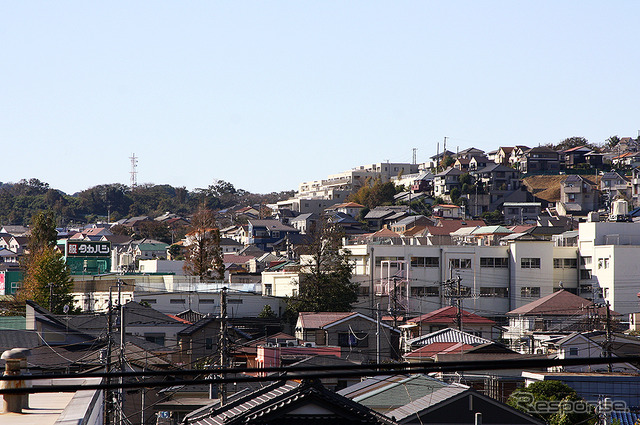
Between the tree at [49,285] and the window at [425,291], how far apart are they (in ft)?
63.3

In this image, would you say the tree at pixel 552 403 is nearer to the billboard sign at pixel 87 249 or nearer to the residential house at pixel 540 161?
the billboard sign at pixel 87 249

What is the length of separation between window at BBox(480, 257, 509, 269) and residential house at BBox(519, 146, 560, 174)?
50.2 meters

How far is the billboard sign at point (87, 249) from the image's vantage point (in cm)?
5478

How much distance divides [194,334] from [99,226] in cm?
7522

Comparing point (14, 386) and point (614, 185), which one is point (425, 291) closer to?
point (14, 386)

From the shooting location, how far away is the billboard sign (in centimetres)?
5478

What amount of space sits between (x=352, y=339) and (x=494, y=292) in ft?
55.7

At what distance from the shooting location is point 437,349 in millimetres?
27781

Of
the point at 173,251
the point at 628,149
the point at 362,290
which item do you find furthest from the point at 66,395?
the point at 628,149

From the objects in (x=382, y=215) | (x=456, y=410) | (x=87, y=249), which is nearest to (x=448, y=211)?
(x=382, y=215)

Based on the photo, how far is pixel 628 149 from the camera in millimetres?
114750

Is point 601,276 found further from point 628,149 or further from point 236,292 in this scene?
point 628,149

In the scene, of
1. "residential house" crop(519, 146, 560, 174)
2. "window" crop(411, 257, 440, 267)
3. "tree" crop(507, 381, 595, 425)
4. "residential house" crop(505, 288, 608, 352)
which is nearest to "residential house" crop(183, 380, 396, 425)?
"tree" crop(507, 381, 595, 425)

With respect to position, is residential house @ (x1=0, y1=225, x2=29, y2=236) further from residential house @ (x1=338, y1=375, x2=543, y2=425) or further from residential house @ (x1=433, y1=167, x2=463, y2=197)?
residential house @ (x1=338, y1=375, x2=543, y2=425)
